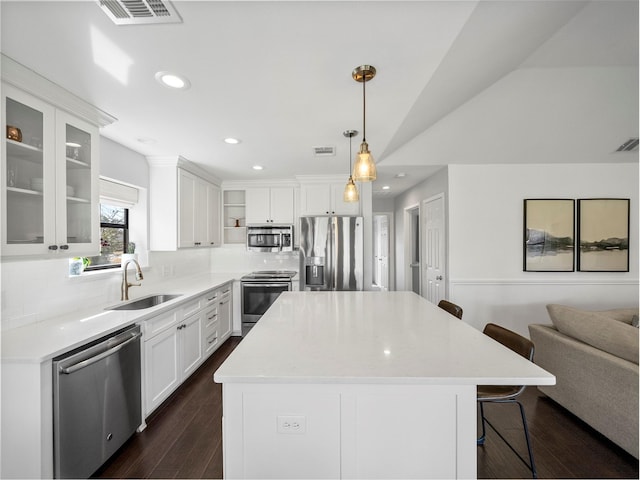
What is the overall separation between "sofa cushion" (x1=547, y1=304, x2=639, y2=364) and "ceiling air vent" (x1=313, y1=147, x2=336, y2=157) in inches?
97.4

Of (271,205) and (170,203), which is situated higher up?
(271,205)

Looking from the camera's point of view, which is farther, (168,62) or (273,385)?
(168,62)

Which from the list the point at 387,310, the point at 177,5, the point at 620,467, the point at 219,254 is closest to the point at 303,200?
the point at 219,254

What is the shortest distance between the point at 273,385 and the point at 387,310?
1.15 m

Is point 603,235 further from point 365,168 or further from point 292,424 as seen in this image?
point 292,424

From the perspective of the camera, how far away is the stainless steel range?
3850mm

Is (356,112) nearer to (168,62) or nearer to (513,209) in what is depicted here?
(168,62)

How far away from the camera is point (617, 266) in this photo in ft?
11.2

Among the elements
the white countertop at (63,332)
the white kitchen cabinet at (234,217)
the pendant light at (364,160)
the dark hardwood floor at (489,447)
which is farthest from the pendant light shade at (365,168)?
the white kitchen cabinet at (234,217)

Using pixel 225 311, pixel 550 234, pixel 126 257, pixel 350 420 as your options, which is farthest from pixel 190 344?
pixel 550 234

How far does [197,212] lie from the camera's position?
3.72 meters

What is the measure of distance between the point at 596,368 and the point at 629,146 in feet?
9.43

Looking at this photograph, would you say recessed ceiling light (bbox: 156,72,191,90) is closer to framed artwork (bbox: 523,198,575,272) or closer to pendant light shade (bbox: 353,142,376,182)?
pendant light shade (bbox: 353,142,376,182)

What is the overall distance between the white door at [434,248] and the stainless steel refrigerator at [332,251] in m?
1.06
